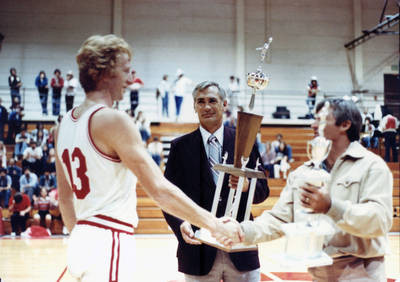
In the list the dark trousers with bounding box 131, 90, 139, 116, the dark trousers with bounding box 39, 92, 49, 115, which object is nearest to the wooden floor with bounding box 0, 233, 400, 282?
the dark trousers with bounding box 131, 90, 139, 116

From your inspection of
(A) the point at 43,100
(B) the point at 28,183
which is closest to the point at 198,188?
(B) the point at 28,183

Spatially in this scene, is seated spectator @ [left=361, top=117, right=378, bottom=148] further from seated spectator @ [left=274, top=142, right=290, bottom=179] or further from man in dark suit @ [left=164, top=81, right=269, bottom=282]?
seated spectator @ [left=274, top=142, right=290, bottom=179]

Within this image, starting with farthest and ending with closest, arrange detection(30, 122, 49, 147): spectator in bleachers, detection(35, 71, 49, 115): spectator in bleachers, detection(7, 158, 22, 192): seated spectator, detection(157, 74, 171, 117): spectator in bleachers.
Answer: detection(157, 74, 171, 117): spectator in bleachers, detection(35, 71, 49, 115): spectator in bleachers, detection(30, 122, 49, 147): spectator in bleachers, detection(7, 158, 22, 192): seated spectator

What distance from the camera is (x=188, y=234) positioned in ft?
9.32

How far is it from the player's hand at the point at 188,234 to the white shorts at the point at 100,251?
2.44ft

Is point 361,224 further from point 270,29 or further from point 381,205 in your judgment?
point 270,29

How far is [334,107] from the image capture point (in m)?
2.14

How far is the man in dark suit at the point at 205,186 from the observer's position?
9.52 ft

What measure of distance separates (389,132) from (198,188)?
698 cm

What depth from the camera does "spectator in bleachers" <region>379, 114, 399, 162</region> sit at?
7.66 metres

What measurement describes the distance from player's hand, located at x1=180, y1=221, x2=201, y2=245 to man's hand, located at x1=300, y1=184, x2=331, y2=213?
1.10 meters

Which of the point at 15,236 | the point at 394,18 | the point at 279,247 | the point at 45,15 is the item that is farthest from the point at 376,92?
the point at 15,236

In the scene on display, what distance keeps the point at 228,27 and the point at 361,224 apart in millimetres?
18288

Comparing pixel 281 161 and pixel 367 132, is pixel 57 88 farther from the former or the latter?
pixel 367 132
